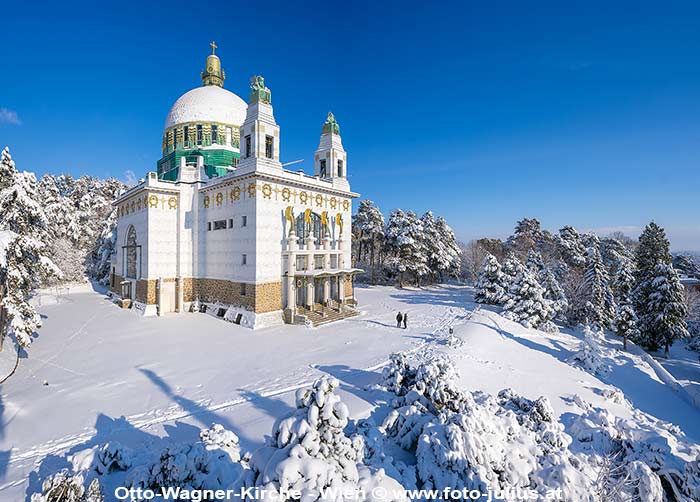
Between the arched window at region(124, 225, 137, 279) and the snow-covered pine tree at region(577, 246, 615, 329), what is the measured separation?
39190mm

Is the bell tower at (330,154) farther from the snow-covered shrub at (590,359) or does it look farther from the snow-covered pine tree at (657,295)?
the snow-covered pine tree at (657,295)

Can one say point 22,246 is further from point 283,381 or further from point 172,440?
point 283,381

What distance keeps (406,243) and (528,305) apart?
1764 cm

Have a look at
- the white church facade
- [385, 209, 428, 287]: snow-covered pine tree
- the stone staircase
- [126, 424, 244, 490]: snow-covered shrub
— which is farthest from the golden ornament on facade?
[385, 209, 428, 287]: snow-covered pine tree

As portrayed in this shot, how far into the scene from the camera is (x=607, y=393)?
1519 centimetres

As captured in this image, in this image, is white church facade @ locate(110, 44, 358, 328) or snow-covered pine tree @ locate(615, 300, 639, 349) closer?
white church facade @ locate(110, 44, 358, 328)

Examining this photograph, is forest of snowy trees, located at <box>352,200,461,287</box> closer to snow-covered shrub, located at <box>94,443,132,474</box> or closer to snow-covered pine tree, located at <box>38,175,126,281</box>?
snow-covered pine tree, located at <box>38,175,126,281</box>

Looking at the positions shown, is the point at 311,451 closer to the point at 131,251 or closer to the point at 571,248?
the point at 131,251

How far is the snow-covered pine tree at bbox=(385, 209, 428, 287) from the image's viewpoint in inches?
1670

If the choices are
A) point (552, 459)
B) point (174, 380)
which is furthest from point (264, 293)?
point (552, 459)

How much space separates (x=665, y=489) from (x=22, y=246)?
862 inches

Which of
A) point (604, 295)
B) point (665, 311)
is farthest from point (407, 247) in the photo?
point (665, 311)

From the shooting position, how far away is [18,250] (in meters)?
12.9

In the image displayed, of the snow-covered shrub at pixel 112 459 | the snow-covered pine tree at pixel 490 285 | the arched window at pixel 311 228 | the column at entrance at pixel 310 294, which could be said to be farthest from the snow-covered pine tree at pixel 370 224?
the snow-covered shrub at pixel 112 459
